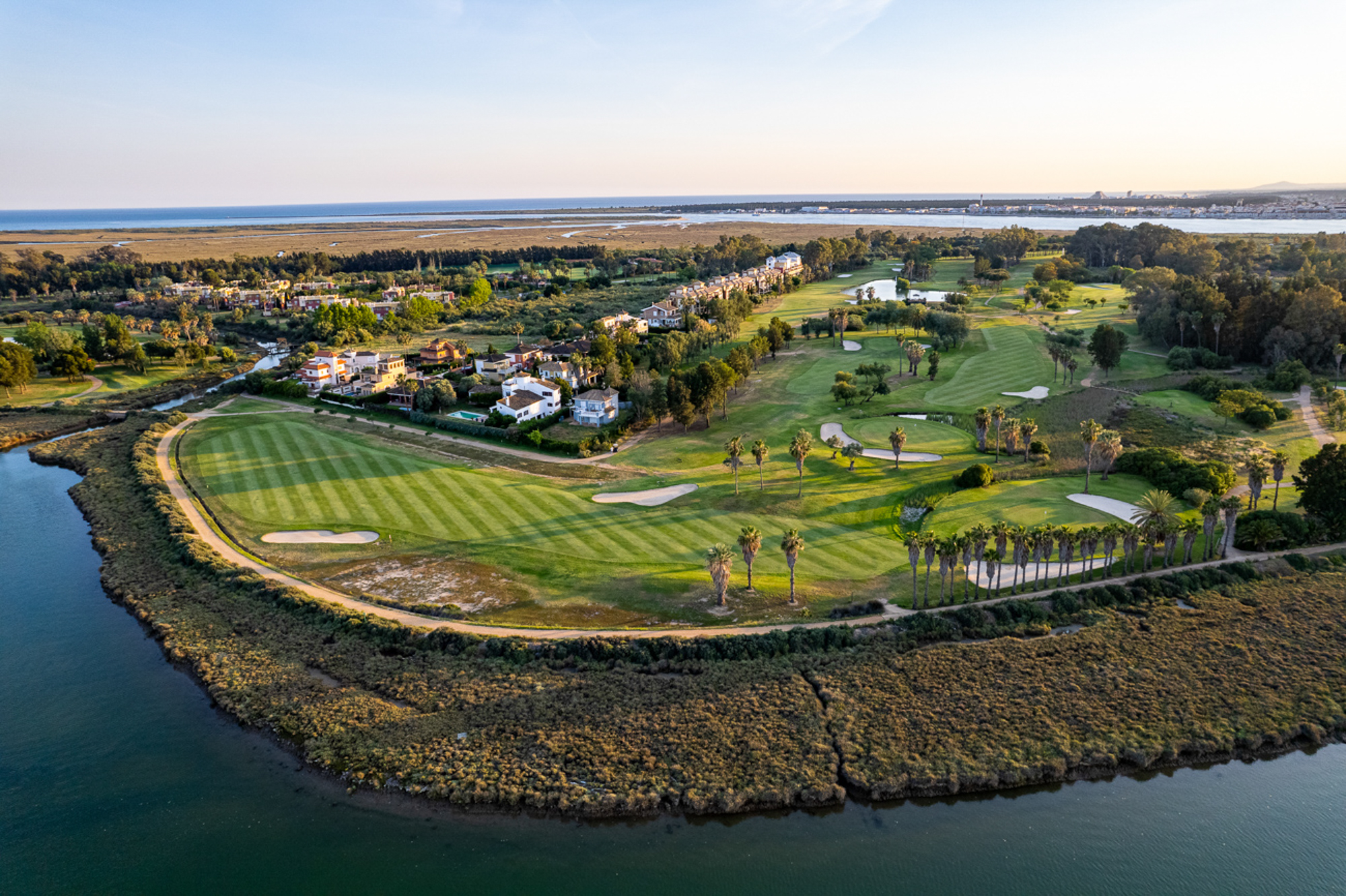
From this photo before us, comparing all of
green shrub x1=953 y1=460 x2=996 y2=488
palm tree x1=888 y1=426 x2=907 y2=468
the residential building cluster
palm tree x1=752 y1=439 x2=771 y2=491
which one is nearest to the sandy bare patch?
palm tree x1=752 y1=439 x2=771 y2=491

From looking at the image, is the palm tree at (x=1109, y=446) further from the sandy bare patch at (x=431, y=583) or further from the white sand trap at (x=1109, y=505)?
the sandy bare patch at (x=431, y=583)

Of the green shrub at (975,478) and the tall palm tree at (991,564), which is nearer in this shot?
the tall palm tree at (991,564)

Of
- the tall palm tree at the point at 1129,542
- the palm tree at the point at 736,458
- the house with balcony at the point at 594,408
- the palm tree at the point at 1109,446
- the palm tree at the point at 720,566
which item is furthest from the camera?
the house with balcony at the point at 594,408

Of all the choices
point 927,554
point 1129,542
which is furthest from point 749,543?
point 1129,542

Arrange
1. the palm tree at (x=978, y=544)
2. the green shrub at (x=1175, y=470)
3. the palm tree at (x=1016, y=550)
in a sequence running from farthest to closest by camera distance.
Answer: the green shrub at (x=1175, y=470)
the palm tree at (x=1016, y=550)
the palm tree at (x=978, y=544)

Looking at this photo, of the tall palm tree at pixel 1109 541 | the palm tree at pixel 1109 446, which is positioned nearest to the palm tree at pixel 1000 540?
the tall palm tree at pixel 1109 541
